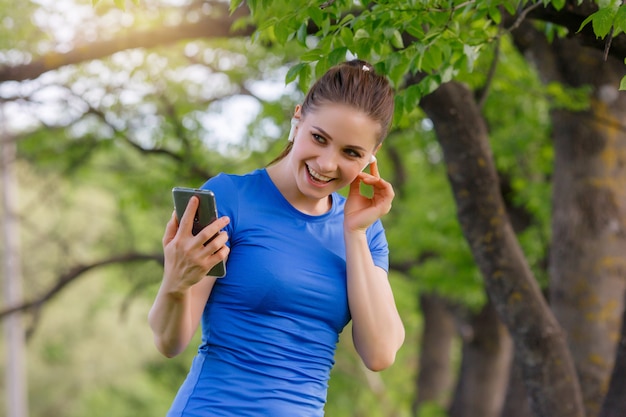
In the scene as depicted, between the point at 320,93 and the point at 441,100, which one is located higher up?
the point at 441,100

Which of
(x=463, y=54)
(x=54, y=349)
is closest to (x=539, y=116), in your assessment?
(x=463, y=54)

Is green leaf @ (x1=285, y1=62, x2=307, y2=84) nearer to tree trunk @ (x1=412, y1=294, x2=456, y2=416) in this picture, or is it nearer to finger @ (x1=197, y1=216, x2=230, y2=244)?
finger @ (x1=197, y1=216, x2=230, y2=244)

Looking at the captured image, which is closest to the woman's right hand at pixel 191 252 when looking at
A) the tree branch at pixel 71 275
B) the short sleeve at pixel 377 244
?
the short sleeve at pixel 377 244

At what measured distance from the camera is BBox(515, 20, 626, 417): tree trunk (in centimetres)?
693

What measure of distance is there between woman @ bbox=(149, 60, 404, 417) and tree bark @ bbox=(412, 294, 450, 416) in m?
12.9

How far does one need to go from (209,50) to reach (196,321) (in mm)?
9735

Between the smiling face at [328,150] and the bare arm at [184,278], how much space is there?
0.32 metres

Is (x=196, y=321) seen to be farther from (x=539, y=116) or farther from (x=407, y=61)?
(x=539, y=116)

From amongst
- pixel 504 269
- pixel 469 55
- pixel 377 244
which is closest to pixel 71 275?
pixel 504 269

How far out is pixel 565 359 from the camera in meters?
5.10

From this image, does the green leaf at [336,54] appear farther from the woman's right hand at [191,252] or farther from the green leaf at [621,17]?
the woman's right hand at [191,252]

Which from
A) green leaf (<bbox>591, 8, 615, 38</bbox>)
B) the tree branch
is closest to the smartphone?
green leaf (<bbox>591, 8, 615, 38</bbox>)

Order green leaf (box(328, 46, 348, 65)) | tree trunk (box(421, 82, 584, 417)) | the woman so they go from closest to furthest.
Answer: the woman < green leaf (box(328, 46, 348, 65)) < tree trunk (box(421, 82, 584, 417))

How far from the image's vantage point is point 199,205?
2.37 metres
